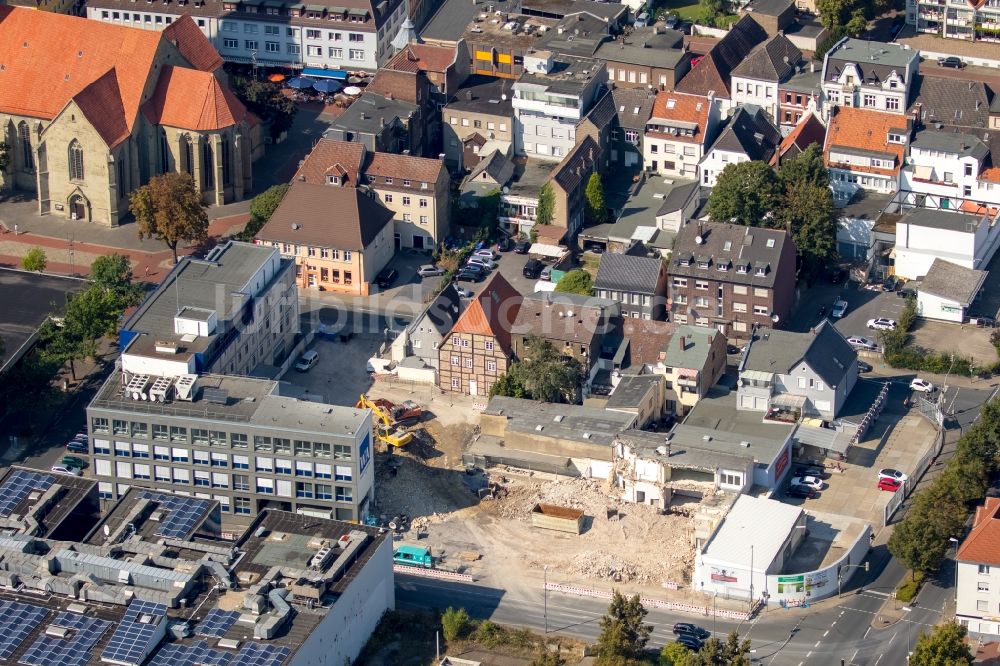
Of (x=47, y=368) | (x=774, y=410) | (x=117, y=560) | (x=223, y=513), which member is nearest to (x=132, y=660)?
(x=117, y=560)

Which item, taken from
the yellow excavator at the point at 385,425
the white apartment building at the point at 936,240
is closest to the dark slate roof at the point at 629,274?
the yellow excavator at the point at 385,425

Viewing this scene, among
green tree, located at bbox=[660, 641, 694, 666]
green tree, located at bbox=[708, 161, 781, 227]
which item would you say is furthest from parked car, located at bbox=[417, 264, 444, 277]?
green tree, located at bbox=[660, 641, 694, 666]

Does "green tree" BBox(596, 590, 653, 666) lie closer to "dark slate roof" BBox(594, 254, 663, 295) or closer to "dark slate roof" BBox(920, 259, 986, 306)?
"dark slate roof" BBox(594, 254, 663, 295)

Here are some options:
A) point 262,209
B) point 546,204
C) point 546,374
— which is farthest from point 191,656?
point 546,204

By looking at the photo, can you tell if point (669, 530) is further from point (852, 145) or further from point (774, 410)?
point (852, 145)

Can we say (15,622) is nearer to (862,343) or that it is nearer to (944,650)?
(944,650)

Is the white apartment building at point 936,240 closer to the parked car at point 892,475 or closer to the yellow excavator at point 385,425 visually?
the parked car at point 892,475
